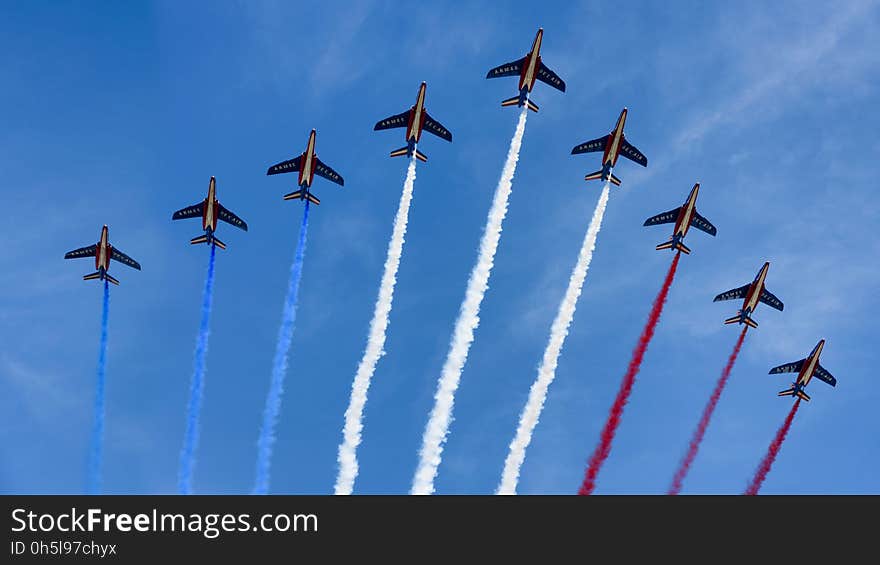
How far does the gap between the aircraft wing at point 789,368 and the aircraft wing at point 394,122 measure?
2007 inches

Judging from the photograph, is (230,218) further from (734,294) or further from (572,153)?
(734,294)

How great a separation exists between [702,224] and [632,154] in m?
11.3

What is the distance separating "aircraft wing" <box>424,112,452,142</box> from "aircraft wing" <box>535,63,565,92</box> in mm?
12209

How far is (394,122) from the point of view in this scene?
125 m

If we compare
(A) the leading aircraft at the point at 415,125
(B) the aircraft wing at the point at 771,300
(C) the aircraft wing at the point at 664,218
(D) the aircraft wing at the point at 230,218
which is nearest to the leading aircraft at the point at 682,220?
(C) the aircraft wing at the point at 664,218

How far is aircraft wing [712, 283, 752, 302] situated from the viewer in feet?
409

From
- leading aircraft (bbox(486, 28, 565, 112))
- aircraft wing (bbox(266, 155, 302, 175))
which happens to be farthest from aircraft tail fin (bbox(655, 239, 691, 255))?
Result: aircraft wing (bbox(266, 155, 302, 175))

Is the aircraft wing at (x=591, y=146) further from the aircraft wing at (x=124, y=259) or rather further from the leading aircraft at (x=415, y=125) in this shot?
the aircraft wing at (x=124, y=259)

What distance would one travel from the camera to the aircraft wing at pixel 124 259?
127 metres

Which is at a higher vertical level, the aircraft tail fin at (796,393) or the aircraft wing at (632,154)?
the aircraft wing at (632,154)

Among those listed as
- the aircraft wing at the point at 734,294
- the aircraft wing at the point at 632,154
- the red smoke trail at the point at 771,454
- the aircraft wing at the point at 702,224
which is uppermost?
the aircraft wing at the point at 632,154

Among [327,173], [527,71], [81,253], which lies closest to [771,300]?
[527,71]
